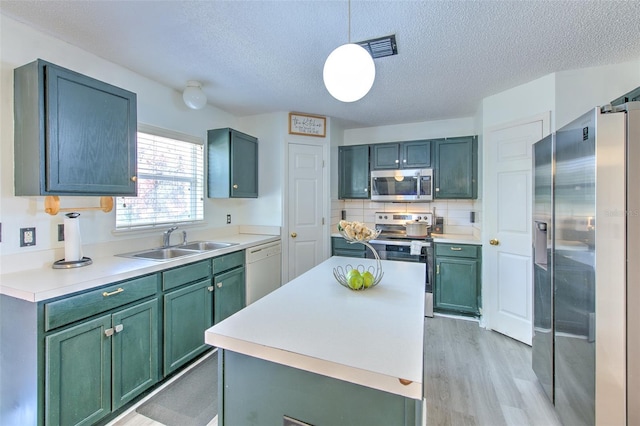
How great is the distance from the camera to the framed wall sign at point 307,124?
3477mm

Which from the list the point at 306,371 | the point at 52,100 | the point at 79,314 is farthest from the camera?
the point at 52,100

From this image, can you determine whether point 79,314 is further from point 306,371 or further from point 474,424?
point 474,424

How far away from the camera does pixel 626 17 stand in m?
1.68

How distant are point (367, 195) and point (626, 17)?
2.73 m

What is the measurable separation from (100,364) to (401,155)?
363 centimetres

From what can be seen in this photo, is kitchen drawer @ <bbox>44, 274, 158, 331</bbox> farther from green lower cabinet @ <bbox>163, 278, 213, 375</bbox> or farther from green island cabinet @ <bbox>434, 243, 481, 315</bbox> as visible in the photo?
green island cabinet @ <bbox>434, 243, 481, 315</bbox>

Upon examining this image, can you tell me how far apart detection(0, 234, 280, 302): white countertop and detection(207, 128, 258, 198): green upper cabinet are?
1088 millimetres

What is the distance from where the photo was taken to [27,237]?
175cm

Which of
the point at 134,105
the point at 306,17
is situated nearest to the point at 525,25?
the point at 306,17

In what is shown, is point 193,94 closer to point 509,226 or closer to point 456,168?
point 456,168

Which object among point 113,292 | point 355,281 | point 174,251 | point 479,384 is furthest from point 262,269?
point 479,384

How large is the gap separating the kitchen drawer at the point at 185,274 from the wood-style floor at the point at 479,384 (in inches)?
31.5

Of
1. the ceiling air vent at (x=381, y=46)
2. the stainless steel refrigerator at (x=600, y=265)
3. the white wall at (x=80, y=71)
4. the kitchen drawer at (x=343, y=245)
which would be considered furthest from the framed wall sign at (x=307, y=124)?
the stainless steel refrigerator at (x=600, y=265)

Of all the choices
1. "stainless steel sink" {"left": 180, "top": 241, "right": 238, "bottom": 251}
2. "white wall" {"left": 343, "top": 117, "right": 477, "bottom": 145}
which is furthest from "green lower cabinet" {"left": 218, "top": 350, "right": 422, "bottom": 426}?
"white wall" {"left": 343, "top": 117, "right": 477, "bottom": 145}
